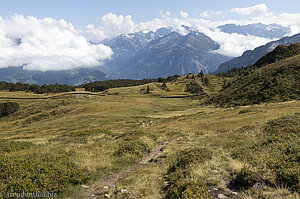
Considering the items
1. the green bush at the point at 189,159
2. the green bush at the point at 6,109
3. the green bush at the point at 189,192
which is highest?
the green bush at the point at 189,192

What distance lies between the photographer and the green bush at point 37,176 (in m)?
8.02

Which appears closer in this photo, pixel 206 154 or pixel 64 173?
pixel 64 173

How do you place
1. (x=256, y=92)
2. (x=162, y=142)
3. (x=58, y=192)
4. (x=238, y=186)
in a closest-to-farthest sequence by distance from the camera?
(x=238, y=186), (x=58, y=192), (x=162, y=142), (x=256, y=92)

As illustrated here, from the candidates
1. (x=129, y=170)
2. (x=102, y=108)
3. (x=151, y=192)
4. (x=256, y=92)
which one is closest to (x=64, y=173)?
(x=129, y=170)

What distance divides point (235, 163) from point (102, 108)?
65417 millimetres

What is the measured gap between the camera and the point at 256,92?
49406 mm

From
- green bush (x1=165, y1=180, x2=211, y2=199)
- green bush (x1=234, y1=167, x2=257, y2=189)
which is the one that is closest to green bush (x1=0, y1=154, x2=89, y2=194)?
green bush (x1=165, y1=180, x2=211, y2=199)

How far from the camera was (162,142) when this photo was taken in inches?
812

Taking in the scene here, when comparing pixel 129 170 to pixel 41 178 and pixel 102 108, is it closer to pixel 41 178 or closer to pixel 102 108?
pixel 41 178

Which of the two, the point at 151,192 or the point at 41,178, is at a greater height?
the point at 41,178

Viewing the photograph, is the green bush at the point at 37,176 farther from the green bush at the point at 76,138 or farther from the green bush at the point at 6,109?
the green bush at the point at 6,109

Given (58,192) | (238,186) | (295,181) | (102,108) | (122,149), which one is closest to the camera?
(295,181)

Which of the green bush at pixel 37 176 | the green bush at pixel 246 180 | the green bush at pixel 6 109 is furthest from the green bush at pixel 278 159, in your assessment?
the green bush at pixel 6 109

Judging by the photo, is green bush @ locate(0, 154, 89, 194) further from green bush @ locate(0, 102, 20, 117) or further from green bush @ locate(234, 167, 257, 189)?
green bush @ locate(0, 102, 20, 117)
